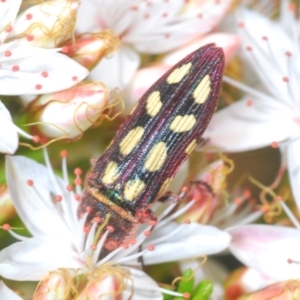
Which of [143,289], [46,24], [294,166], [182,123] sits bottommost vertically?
[143,289]

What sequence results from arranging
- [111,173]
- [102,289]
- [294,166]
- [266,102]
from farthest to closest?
1. [266,102]
2. [294,166]
3. [111,173]
4. [102,289]

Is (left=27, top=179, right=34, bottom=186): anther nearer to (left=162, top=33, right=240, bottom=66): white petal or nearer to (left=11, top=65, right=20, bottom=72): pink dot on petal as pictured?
(left=11, top=65, right=20, bottom=72): pink dot on petal

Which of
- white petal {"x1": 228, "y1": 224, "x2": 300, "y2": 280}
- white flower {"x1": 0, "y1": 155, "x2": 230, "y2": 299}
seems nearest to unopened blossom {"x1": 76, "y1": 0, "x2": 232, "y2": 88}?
white flower {"x1": 0, "y1": 155, "x2": 230, "y2": 299}

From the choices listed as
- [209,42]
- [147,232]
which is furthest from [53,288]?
[209,42]

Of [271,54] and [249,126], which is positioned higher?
[271,54]

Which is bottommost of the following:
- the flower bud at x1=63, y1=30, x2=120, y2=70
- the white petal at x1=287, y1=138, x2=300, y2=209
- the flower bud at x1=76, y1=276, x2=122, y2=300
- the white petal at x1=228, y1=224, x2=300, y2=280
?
the white petal at x1=228, y1=224, x2=300, y2=280

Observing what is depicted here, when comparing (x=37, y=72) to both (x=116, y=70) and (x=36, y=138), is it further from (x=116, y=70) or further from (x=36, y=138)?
(x=116, y=70)

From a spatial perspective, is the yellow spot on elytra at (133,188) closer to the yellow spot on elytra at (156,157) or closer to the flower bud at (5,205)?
the yellow spot on elytra at (156,157)
